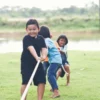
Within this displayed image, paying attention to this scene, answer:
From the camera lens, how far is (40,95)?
5066mm

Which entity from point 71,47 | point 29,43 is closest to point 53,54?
point 29,43

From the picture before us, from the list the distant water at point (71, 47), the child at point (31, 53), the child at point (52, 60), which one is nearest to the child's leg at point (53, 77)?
the child at point (52, 60)

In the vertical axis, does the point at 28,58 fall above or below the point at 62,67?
above

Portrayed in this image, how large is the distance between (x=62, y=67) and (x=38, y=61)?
1907mm

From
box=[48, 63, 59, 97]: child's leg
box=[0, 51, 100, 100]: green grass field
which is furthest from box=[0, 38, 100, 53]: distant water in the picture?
box=[48, 63, 59, 97]: child's leg

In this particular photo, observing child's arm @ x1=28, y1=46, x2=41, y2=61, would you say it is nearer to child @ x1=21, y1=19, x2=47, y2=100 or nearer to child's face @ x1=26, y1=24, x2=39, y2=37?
child @ x1=21, y1=19, x2=47, y2=100

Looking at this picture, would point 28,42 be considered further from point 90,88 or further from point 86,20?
point 86,20

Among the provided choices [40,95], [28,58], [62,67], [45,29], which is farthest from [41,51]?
[62,67]

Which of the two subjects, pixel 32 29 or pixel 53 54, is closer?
pixel 32 29

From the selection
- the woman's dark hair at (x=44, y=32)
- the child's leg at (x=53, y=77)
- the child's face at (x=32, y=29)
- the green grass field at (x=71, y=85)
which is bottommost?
the green grass field at (x=71, y=85)

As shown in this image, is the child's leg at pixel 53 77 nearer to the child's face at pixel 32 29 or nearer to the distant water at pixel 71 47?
the child's face at pixel 32 29

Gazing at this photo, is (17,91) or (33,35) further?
(17,91)

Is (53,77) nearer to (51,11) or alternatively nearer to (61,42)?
(61,42)

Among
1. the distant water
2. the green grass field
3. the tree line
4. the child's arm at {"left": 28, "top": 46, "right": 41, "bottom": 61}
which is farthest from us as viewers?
the tree line
